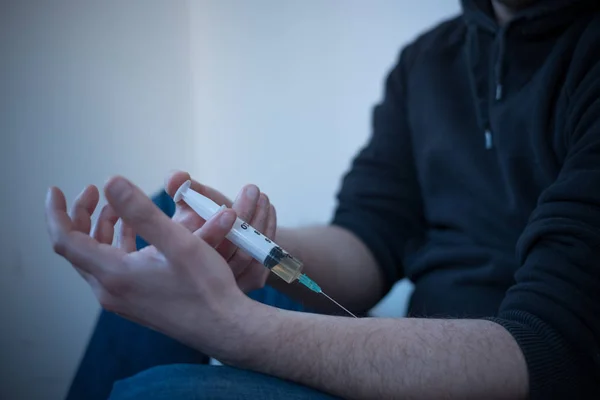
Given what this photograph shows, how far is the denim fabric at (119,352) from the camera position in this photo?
0.74m

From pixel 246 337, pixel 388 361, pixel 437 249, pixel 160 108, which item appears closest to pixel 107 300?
pixel 246 337

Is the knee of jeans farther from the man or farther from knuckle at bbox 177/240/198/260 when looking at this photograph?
knuckle at bbox 177/240/198/260

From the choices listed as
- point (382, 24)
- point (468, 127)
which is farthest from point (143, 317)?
point (382, 24)

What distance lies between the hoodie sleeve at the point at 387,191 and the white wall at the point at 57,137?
0.57 metres

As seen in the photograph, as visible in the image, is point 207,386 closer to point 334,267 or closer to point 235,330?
point 235,330

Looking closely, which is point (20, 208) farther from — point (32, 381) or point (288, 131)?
point (288, 131)

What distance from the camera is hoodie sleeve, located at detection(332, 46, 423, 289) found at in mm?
867

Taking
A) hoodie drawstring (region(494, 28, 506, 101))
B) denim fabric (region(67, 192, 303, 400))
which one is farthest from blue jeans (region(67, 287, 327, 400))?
hoodie drawstring (region(494, 28, 506, 101))

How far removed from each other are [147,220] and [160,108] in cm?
87

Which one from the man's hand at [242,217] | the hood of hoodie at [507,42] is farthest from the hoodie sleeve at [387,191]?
the man's hand at [242,217]

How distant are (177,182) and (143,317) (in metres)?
0.18

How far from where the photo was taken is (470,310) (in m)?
0.69

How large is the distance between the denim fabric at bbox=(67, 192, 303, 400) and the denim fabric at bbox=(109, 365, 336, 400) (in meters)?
0.31

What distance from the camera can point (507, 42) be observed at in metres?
0.72
